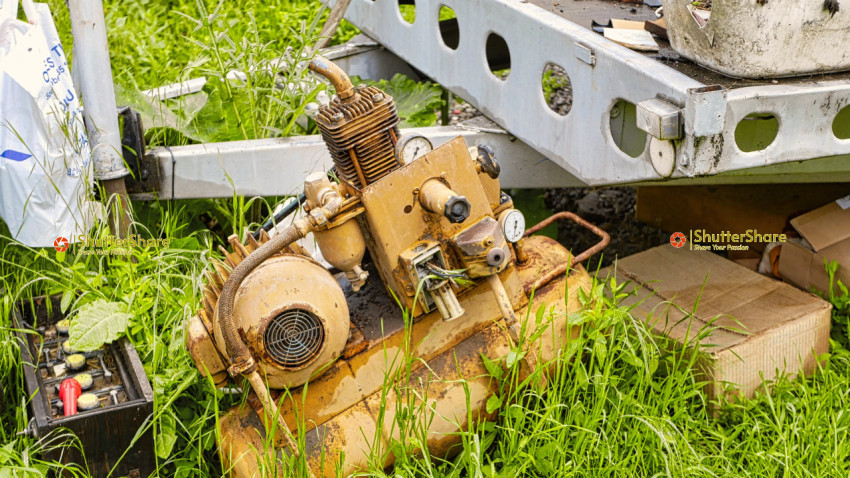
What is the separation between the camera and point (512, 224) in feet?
8.59

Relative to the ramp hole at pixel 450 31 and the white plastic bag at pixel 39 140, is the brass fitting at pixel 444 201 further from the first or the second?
the ramp hole at pixel 450 31

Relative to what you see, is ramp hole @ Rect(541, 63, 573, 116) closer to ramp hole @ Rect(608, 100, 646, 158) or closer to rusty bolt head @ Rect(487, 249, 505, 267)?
ramp hole @ Rect(608, 100, 646, 158)

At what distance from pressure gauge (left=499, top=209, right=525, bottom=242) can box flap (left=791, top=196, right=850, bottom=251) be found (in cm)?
128

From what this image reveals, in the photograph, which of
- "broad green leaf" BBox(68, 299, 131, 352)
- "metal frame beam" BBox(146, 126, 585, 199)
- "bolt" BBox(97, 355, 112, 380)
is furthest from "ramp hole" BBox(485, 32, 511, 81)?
"bolt" BBox(97, 355, 112, 380)

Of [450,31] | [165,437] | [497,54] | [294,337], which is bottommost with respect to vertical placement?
[165,437]

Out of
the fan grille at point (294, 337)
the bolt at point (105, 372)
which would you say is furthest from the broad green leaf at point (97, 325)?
the fan grille at point (294, 337)

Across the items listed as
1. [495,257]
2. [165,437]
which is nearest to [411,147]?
[495,257]

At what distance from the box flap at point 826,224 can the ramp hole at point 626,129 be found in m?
0.93

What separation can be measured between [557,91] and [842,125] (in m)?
3.08

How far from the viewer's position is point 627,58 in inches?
105

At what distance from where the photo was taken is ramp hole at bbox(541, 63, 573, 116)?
5.27m

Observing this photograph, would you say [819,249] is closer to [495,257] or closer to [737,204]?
[737,204]

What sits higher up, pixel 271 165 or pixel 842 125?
pixel 842 125

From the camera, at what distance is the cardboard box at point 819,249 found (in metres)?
3.16
